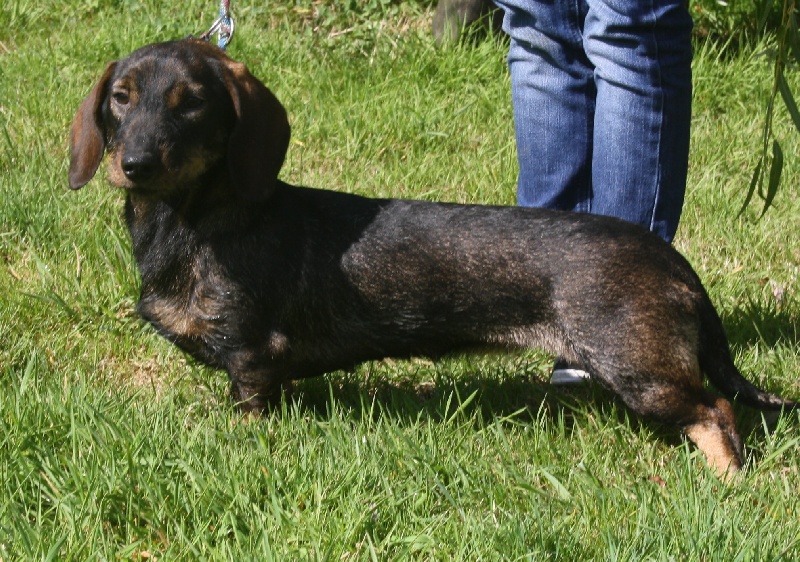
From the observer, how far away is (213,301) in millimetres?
3242

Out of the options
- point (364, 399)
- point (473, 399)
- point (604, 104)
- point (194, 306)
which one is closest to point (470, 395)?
point (473, 399)

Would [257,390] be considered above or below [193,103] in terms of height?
below

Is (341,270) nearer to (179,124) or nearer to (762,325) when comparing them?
(179,124)

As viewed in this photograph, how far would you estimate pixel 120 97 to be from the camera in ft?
10.4

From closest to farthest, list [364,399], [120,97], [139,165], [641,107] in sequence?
[139,165], [120,97], [641,107], [364,399]

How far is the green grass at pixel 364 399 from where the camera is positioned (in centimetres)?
262

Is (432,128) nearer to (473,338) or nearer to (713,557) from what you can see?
(473,338)

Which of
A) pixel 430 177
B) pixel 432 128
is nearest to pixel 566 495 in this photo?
pixel 430 177

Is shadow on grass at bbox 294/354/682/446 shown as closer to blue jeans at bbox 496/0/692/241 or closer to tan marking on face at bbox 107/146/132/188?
blue jeans at bbox 496/0/692/241

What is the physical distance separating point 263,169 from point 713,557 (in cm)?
167

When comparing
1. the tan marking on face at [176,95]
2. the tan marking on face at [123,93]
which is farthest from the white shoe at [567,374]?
the tan marking on face at [123,93]

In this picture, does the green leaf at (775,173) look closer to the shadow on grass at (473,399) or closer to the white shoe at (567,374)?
the shadow on grass at (473,399)

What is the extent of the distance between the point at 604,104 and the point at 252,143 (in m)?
1.17

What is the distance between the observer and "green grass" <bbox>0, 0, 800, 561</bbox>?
262 cm
